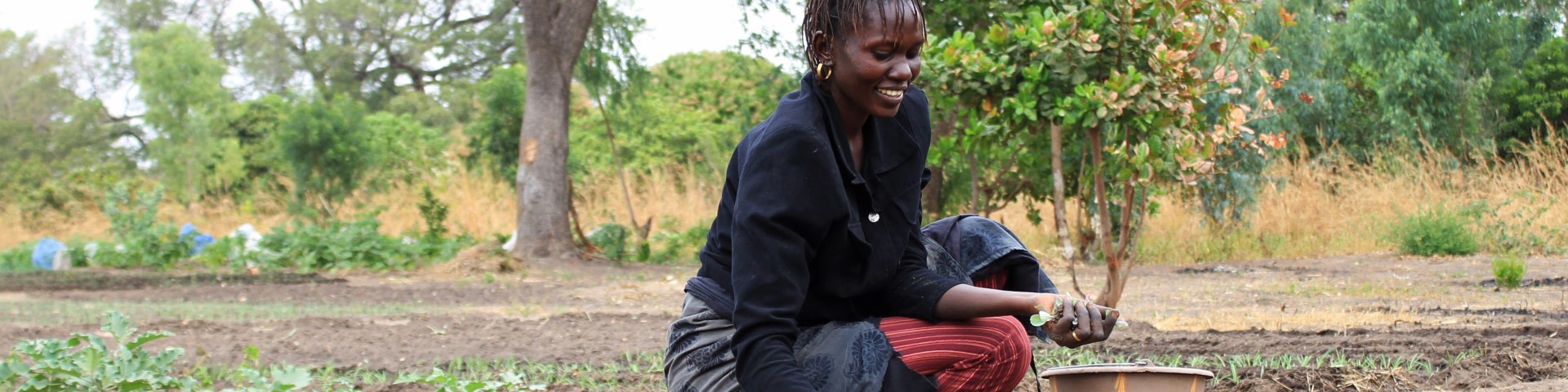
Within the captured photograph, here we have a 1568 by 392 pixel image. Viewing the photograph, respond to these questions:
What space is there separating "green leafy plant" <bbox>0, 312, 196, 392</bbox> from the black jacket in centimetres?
151

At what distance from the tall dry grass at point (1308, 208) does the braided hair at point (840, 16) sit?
31.2 feet

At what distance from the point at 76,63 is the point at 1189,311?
32319 mm

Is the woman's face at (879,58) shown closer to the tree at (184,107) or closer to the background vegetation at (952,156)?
the background vegetation at (952,156)

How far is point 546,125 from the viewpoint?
12.6 meters

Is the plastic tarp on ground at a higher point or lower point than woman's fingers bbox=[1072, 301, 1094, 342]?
higher

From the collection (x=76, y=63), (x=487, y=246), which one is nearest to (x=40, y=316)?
(x=487, y=246)

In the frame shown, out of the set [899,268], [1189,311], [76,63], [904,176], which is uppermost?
[76,63]

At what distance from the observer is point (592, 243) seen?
1347cm

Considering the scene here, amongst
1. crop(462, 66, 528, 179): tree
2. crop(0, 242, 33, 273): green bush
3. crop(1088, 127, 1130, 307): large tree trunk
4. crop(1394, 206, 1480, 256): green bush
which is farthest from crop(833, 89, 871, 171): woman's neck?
crop(0, 242, 33, 273): green bush

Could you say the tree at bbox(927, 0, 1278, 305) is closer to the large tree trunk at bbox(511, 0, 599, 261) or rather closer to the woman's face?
the woman's face

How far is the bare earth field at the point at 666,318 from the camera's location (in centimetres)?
434

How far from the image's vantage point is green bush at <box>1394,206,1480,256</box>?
35.7 feet

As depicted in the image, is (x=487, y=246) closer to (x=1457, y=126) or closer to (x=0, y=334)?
(x=0, y=334)

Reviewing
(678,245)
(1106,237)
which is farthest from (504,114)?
(1106,237)
